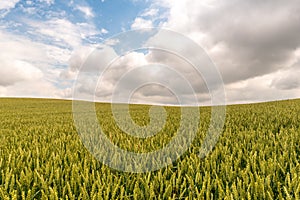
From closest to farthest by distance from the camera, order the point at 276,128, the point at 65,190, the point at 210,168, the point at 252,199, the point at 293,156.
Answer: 1. the point at 252,199
2. the point at 65,190
3. the point at 210,168
4. the point at 293,156
5. the point at 276,128

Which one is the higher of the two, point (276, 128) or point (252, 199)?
point (276, 128)

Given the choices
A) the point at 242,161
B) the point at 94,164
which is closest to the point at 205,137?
the point at 242,161

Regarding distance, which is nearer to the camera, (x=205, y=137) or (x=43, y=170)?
(x=43, y=170)

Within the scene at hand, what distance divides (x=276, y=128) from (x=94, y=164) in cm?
445

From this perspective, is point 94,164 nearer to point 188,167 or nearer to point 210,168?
point 188,167

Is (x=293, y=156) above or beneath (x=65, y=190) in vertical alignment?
above

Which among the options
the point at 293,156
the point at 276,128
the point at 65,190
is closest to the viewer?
the point at 65,190

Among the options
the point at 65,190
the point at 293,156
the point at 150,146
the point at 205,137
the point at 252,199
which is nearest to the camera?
the point at 252,199

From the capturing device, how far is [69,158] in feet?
11.3

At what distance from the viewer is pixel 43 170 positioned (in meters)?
3.00

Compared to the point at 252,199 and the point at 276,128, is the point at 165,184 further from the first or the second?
the point at 276,128

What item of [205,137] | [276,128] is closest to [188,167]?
[205,137]

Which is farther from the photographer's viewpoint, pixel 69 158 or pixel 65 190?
pixel 69 158

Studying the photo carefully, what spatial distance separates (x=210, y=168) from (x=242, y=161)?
58cm
